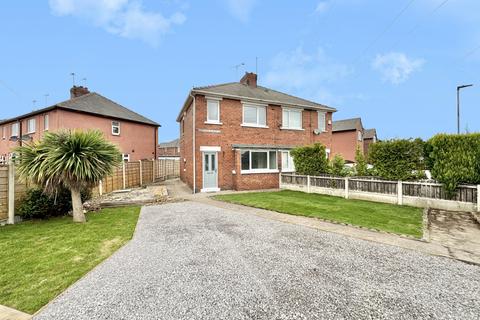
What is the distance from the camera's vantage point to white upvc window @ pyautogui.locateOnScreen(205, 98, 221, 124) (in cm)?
1550

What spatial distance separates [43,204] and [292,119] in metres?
16.6

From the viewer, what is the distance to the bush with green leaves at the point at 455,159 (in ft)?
29.4

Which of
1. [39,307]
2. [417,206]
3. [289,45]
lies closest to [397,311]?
[39,307]

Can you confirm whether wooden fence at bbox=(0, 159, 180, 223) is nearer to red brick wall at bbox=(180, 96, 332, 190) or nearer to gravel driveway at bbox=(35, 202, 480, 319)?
red brick wall at bbox=(180, 96, 332, 190)

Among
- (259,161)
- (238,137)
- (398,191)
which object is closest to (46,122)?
(238,137)

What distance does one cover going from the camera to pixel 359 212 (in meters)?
9.02

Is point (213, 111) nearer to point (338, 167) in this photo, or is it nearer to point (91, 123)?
point (338, 167)

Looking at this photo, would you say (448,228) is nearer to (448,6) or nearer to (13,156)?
(448,6)

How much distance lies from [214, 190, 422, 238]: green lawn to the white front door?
3538mm

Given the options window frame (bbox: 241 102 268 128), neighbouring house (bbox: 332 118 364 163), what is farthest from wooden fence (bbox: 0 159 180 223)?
neighbouring house (bbox: 332 118 364 163)

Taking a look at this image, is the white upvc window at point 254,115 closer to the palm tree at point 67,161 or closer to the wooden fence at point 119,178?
the wooden fence at point 119,178

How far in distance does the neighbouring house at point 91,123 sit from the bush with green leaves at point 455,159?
2190cm

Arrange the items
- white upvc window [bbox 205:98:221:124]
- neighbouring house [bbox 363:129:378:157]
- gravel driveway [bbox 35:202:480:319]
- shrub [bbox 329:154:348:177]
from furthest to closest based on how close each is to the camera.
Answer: neighbouring house [bbox 363:129:378:157], white upvc window [bbox 205:98:221:124], shrub [bbox 329:154:348:177], gravel driveway [bbox 35:202:480:319]

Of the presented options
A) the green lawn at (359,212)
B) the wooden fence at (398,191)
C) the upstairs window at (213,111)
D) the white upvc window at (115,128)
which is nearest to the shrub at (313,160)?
the wooden fence at (398,191)
